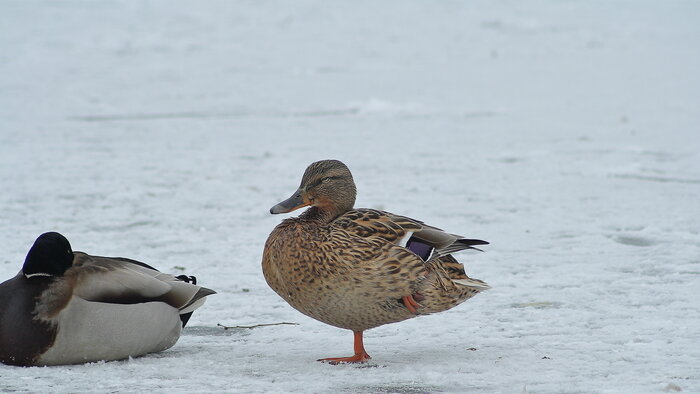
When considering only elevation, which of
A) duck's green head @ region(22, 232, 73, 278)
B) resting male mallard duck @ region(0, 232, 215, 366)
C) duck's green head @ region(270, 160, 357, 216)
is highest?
duck's green head @ region(270, 160, 357, 216)

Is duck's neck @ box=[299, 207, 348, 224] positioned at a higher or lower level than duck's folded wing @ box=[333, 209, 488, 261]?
higher

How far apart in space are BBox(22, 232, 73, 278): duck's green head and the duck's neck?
0.96 m

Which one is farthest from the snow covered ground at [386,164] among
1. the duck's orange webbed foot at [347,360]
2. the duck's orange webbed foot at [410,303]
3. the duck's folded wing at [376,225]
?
the duck's folded wing at [376,225]

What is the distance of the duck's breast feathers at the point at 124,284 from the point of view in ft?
12.1

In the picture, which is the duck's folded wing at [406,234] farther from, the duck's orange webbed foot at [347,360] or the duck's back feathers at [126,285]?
the duck's back feathers at [126,285]

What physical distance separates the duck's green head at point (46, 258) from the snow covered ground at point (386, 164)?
1.19ft

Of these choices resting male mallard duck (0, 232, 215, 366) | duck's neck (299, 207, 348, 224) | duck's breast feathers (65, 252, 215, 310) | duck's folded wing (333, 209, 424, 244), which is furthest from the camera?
duck's neck (299, 207, 348, 224)

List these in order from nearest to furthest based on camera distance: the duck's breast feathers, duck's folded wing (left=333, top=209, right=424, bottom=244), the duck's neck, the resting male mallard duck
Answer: the resting male mallard duck
the duck's breast feathers
duck's folded wing (left=333, top=209, right=424, bottom=244)
the duck's neck

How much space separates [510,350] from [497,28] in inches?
566

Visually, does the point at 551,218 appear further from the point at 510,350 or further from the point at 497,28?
the point at 497,28

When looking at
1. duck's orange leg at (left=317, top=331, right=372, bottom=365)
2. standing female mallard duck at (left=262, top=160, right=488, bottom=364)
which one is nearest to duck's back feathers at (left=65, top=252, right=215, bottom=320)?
standing female mallard duck at (left=262, top=160, right=488, bottom=364)

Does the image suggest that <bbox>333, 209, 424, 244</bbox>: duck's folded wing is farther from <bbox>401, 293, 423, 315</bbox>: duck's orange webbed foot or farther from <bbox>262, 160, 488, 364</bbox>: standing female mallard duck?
<bbox>401, 293, 423, 315</bbox>: duck's orange webbed foot

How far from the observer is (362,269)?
364cm

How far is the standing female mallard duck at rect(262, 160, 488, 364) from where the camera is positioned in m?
3.65
